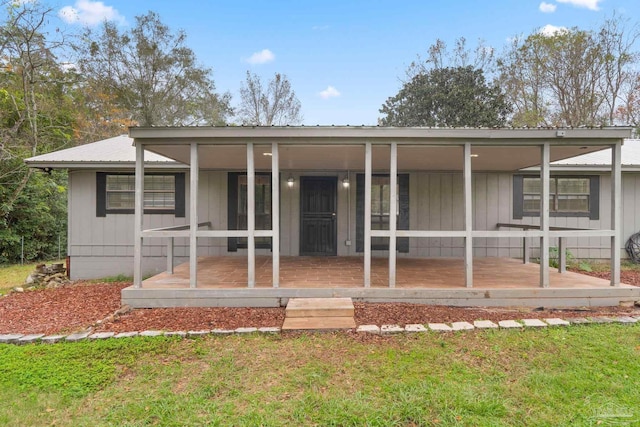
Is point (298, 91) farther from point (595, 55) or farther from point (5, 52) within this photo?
point (595, 55)

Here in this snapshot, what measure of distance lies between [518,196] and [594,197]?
1727 mm

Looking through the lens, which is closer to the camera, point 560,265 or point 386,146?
point 386,146

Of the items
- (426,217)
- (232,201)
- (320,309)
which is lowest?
(320,309)

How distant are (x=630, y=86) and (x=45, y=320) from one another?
2189 cm

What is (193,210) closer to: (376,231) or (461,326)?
(376,231)

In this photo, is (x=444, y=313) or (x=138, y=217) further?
(x=138, y=217)

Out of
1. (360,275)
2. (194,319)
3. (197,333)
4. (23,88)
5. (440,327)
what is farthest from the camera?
(23,88)

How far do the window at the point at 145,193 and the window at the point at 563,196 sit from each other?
7.29 metres

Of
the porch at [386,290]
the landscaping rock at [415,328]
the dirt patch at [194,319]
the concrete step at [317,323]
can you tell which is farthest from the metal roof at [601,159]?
the dirt patch at [194,319]

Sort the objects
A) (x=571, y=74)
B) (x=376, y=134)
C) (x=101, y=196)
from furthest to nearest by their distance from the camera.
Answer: (x=571, y=74) < (x=101, y=196) < (x=376, y=134)

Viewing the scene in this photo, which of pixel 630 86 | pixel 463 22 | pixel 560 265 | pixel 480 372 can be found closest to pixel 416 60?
pixel 463 22

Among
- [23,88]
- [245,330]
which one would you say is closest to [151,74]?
[23,88]

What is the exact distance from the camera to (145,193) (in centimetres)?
721

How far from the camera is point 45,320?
4141 millimetres
